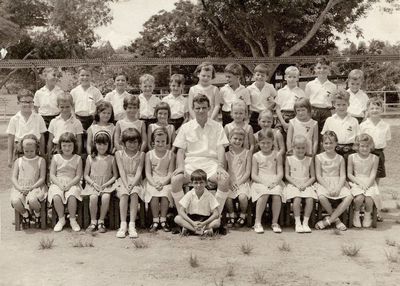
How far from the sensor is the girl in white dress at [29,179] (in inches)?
247

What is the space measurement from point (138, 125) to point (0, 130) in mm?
16254

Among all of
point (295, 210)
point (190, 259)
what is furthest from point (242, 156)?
point (190, 259)

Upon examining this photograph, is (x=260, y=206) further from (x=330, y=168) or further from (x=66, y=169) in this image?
(x=66, y=169)

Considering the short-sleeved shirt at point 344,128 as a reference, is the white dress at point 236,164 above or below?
below

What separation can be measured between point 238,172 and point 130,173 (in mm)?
1310

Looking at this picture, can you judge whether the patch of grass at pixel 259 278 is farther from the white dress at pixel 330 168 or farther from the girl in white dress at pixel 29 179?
the girl in white dress at pixel 29 179

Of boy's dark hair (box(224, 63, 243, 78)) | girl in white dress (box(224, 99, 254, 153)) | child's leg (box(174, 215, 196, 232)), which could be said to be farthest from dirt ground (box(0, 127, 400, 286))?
boy's dark hair (box(224, 63, 243, 78))

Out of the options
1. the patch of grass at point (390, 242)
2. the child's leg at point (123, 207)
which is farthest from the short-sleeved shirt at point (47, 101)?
the patch of grass at point (390, 242)

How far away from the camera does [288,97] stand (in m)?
7.32

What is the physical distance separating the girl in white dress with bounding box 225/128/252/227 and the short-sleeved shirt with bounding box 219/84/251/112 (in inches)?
34.5

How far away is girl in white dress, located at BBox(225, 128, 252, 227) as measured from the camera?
632 cm

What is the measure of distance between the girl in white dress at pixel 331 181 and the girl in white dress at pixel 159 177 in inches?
70.4

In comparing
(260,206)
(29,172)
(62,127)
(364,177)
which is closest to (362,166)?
(364,177)

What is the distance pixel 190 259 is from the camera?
16.3 feet
